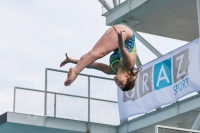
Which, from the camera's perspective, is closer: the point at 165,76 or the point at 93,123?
the point at 165,76

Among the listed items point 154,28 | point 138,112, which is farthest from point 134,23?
A: point 138,112

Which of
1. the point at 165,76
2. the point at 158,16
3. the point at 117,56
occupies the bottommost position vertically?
the point at 117,56

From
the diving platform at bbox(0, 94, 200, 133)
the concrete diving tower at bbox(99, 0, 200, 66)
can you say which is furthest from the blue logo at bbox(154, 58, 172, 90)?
the concrete diving tower at bbox(99, 0, 200, 66)

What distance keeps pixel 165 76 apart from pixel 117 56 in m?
11.1

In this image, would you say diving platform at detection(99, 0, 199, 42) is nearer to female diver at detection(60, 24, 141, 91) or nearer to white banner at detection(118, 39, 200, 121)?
white banner at detection(118, 39, 200, 121)

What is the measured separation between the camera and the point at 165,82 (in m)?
24.1

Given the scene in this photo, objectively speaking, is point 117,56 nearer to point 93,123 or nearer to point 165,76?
point 165,76

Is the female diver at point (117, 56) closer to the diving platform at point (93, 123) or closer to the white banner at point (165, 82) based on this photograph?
the white banner at point (165, 82)

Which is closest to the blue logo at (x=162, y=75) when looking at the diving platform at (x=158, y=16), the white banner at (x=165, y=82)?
the white banner at (x=165, y=82)

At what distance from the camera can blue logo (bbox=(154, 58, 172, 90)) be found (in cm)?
2405

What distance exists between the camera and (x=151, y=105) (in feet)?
81.1

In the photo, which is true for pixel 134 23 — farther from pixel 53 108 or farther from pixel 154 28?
pixel 53 108

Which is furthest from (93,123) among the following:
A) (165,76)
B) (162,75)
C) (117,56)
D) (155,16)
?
(117,56)

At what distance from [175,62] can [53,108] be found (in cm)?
449
